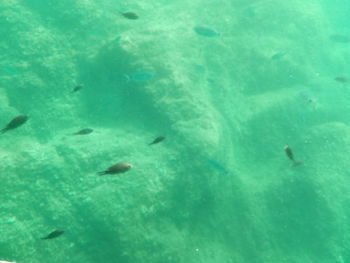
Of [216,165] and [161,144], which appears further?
[161,144]

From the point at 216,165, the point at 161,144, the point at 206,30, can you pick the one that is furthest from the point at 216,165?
the point at 206,30

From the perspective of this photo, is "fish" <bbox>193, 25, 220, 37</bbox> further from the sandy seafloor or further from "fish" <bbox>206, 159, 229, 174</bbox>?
"fish" <bbox>206, 159, 229, 174</bbox>

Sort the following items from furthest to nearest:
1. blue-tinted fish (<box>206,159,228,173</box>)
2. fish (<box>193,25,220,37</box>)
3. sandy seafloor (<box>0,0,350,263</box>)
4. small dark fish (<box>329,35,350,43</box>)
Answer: small dark fish (<box>329,35,350,43</box>) < fish (<box>193,25,220,37</box>) < blue-tinted fish (<box>206,159,228,173</box>) < sandy seafloor (<box>0,0,350,263</box>)

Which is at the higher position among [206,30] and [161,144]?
[206,30]

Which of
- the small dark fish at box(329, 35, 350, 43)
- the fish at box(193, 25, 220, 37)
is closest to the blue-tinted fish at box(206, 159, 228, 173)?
the fish at box(193, 25, 220, 37)

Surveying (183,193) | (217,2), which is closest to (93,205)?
(183,193)

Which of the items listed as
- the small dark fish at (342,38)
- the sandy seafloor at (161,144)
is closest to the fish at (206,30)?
the sandy seafloor at (161,144)

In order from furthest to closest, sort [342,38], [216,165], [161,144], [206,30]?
[342,38] → [206,30] → [161,144] → [216,165]

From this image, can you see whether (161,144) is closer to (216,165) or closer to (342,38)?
(216,165)

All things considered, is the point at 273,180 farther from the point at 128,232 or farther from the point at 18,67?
the point at 18,67
